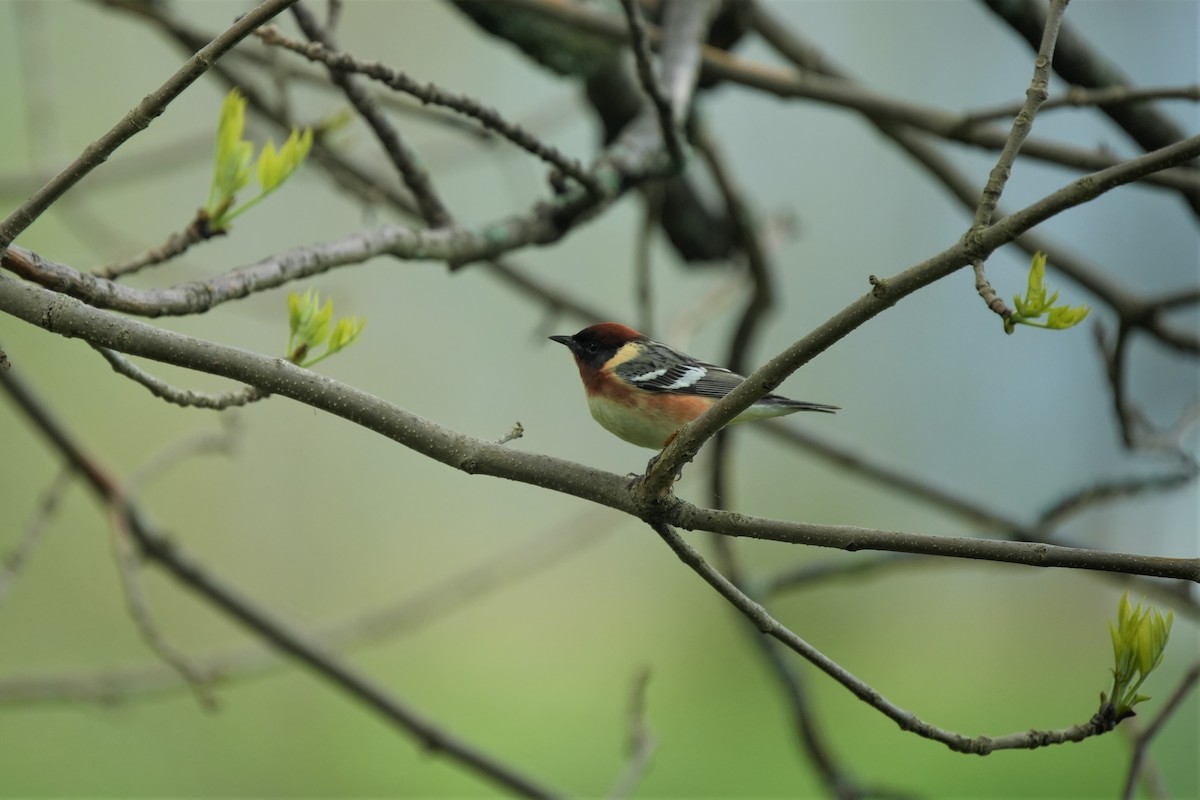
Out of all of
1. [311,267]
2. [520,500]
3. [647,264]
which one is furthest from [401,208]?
[520,500]

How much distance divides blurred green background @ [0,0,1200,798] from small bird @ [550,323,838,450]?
1.62 metres

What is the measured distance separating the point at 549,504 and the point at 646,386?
3.61 m

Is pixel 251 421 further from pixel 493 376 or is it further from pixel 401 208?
pixel 401 208

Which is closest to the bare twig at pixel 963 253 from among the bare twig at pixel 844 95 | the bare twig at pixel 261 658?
the bare twig at pixel 844 95

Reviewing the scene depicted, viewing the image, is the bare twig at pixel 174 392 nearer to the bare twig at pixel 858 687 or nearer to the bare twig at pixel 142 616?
the bare twig at pixel 858 687

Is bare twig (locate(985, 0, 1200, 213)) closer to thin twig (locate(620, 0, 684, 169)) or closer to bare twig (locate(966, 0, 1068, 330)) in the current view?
thin twig (locate(620, 0, 684, 169))

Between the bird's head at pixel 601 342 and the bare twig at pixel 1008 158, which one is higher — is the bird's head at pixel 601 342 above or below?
above

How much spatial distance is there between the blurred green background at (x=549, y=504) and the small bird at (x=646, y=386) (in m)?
1.62

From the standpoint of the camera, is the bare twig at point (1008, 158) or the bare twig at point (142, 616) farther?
the bare twig at point (142, 616)

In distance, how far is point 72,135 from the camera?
5.20m

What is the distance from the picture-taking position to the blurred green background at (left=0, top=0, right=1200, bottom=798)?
4613 mm

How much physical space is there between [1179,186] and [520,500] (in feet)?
12.7

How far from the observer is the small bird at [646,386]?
7.35 feet

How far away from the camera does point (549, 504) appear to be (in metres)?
5.86
